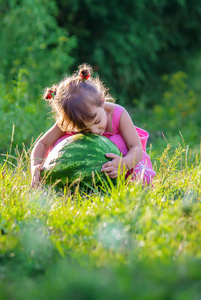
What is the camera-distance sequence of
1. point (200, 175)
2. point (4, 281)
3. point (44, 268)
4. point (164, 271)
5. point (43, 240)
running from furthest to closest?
point (200, 175) → point (43, 240) → point (44, 268) → point (4, 281) → point (164, 271)

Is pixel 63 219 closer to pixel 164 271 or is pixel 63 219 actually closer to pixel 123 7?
pixel 164 271

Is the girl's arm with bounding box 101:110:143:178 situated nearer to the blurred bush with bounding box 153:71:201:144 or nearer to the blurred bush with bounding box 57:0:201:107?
the blurred bush with bounding box 153:71:201:144

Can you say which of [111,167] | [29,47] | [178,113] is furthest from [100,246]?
[178,113]

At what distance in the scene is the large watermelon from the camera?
3.53 metres

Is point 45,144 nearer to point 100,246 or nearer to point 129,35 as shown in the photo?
point 100,246

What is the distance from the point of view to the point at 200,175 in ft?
12.5

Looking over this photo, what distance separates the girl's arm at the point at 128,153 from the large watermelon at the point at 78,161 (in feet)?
0.21

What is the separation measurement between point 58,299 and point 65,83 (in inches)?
102

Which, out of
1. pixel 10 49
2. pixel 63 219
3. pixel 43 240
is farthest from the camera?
pixel 10 49

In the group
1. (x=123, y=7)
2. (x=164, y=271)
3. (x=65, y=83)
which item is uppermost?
(x=123, y=7)

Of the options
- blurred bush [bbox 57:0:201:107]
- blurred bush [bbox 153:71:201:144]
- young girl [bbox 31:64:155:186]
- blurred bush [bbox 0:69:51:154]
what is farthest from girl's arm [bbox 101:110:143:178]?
blurred bush [bbox 57:0:201:107]

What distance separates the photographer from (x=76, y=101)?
358cm

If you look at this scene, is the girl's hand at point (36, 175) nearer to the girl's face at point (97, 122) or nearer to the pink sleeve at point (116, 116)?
the girl's face at point (97, 122)

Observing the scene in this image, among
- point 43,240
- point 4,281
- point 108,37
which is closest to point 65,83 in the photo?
point 43,240
